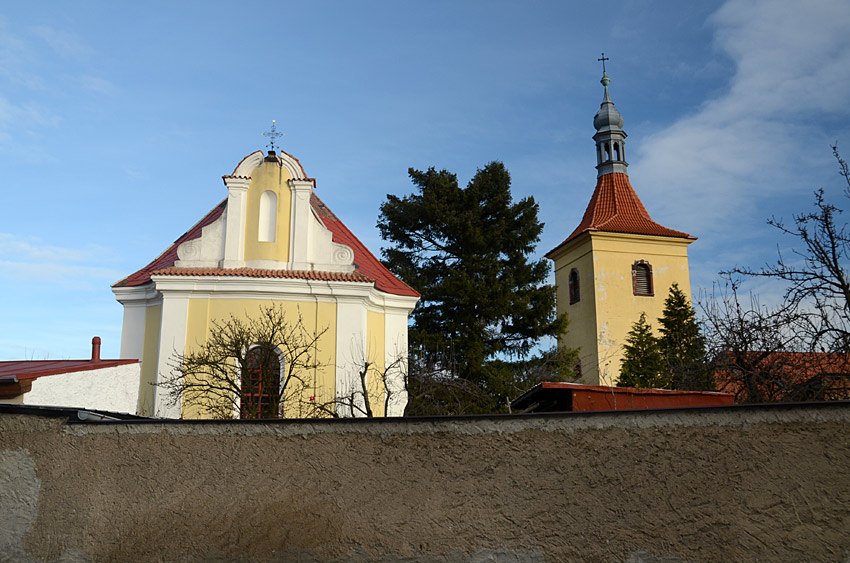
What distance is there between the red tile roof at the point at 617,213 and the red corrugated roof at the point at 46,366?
24.4 m

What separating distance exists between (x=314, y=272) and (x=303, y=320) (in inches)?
47.1

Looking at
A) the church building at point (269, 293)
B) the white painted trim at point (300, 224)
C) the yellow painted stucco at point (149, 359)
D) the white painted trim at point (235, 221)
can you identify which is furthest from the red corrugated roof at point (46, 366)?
the white painted trim at point (300, 224)

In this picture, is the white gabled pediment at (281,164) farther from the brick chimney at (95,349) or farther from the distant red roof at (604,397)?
the distant red roof at (604,397)

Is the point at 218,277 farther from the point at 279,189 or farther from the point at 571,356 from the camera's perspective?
the point at 571,356

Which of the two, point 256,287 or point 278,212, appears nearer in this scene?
point 256,287

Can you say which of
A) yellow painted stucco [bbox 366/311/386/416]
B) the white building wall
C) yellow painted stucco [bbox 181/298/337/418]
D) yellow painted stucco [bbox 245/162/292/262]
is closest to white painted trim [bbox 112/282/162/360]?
the white building wall

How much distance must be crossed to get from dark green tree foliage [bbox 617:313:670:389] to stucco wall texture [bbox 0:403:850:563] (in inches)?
797

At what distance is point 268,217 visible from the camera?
17453mm

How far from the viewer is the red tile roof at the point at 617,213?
113 feet

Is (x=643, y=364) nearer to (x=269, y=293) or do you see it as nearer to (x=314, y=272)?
(x=314, y=272)

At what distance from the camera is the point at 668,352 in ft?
89.4

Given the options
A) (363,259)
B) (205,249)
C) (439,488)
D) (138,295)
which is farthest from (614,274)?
(439,488)

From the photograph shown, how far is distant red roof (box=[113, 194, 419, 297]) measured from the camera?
53.3 ft

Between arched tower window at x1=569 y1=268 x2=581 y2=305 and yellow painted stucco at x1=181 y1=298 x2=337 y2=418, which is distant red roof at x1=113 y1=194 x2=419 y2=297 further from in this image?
arched tower window at x1=569 y1=268 x2=581 y2=305
